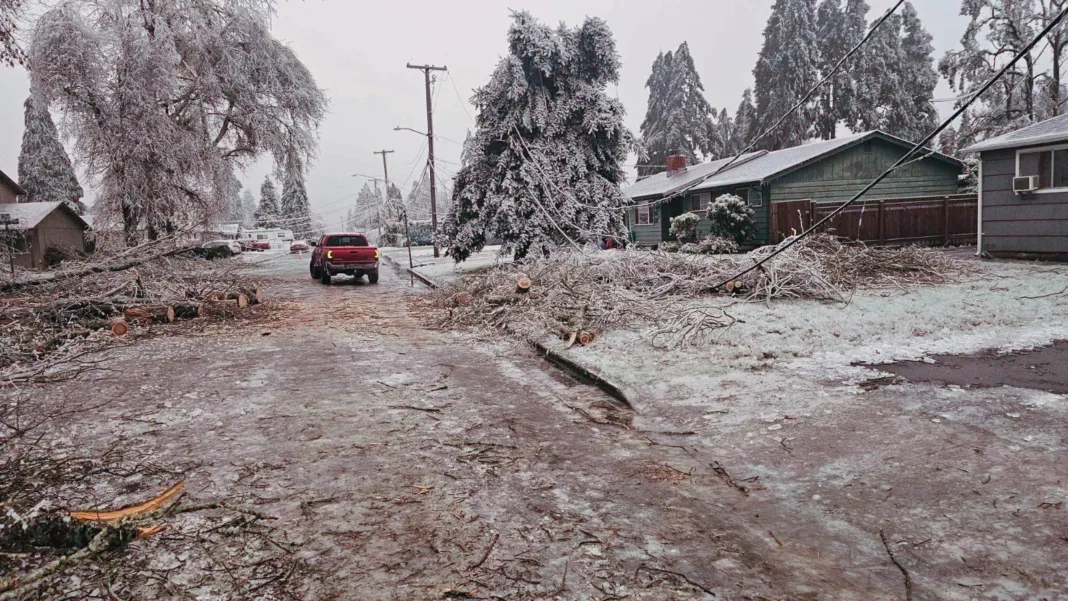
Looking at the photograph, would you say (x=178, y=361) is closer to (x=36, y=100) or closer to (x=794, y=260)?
(x=794, y=260)

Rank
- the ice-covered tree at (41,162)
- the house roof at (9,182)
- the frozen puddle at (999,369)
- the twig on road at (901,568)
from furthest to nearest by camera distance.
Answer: the ice-covered tree at (41,162), the house roof at (9,182), the frozen puddle at (999,369), the twig on road at (901,568)

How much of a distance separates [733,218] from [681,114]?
3220 centimetres

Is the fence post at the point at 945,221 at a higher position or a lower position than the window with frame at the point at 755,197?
lower

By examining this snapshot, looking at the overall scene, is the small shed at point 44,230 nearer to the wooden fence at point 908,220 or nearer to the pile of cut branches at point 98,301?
the pile of cut branches at point 98,301

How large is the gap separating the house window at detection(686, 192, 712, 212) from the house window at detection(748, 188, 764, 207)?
243 centimetres

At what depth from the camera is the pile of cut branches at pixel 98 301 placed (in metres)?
8.87

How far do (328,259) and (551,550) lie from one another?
19192 mm

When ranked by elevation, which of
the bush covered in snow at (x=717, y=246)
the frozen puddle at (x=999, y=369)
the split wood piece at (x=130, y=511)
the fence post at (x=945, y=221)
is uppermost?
the fence post at (x=945, y=221)

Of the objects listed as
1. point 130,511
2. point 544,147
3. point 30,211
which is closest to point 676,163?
point 544,147

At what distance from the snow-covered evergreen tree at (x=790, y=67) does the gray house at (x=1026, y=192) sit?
31.6 metres

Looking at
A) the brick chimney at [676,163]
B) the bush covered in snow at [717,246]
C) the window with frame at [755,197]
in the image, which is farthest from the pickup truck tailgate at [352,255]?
the brick chimney at [676,163]

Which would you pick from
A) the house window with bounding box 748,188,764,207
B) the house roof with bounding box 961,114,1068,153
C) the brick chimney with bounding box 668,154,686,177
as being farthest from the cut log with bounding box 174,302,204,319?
the brick chimney with bounding box 668,154,686,177

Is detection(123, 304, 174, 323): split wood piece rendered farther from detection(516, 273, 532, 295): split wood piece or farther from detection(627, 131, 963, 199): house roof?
detection(627, 131, 963, 199): house roof

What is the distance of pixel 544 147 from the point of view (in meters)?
18.5
